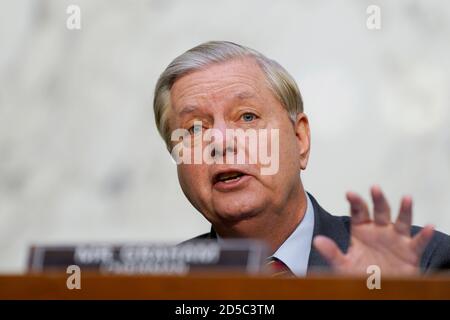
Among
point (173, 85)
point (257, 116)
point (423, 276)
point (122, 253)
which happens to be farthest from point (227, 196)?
point (423, 276)

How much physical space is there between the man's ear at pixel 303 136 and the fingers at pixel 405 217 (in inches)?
30.0

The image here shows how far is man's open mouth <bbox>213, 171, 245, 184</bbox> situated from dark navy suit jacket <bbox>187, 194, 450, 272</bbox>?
0.65ft

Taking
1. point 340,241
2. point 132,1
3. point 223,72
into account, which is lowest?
point 340,241

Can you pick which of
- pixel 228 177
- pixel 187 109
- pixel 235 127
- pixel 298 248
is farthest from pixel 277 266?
pixel 187 109

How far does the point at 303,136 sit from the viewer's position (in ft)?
7.18

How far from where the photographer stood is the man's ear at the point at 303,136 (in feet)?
7.13

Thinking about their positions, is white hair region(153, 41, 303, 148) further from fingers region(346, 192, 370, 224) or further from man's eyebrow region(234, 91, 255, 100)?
fingers region(346, 192, 370, 224)

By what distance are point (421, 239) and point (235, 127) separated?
0.73 m

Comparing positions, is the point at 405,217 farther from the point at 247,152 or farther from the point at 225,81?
the point at 225,81

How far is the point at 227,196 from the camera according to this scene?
1944mm

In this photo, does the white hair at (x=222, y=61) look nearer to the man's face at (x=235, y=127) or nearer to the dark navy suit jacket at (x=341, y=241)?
the man's face at (x=235, y=127)

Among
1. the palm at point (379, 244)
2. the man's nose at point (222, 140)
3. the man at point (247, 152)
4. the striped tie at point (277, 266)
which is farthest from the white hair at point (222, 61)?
the palm at point (379, 244)
